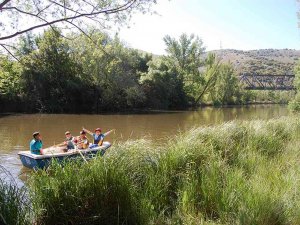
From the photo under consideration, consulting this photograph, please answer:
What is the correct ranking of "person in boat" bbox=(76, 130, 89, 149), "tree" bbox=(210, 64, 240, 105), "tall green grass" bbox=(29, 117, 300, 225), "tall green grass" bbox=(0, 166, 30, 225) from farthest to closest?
"tree" bbox=(210, 64, 240, 105), "person in boat" bbox=(76, 130, 89, 149), "tall green grass" bbox=(29, 117, 300, 225), "tall green grass" bbox=(0, 166, 30, 225)

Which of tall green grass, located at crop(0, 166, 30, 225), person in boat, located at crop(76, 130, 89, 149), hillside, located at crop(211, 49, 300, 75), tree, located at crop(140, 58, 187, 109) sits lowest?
person in boat, located at crop(76, 130, 89, 149)

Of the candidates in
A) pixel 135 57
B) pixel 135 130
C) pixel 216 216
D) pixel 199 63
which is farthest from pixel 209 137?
pixel 199 63

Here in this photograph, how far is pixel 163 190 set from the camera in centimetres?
546

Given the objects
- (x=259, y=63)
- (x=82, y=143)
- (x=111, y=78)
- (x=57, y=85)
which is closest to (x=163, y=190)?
(x=82, y=143)

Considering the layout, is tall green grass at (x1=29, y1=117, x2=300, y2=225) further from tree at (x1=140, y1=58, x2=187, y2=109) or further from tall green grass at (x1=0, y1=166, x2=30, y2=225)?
tree at (x1=140, y1=58, x2=187, y2=109)

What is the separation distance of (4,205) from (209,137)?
17.1ft

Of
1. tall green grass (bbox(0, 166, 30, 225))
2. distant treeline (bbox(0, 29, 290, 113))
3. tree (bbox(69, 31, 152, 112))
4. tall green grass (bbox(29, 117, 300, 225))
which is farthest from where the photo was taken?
tree (bbox(69, 31, 152, 112))

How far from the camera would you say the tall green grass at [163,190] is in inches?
167

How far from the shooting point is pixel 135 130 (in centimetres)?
2342

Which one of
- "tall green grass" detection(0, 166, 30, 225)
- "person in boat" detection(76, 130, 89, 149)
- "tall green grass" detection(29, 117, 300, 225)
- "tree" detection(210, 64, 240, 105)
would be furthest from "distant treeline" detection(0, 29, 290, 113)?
"tall green grass" detection(0, 166, 30, 225)

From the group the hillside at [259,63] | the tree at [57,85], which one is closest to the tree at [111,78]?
the tree at [57,85]

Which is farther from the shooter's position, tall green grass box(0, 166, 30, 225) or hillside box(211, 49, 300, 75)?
hillside box(211, 49, 300, 75)

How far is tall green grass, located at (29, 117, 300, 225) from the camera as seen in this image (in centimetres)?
425

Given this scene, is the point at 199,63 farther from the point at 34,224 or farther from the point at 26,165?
Answer: the point at 34,224
